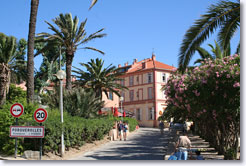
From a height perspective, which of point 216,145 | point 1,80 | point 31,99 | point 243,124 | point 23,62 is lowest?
point 216,145

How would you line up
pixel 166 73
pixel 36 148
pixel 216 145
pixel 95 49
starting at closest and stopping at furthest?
pixel 36 148 < pixel 216 145 < pixel 95 49 < pixel 166 73

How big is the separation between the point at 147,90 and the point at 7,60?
30694 millimetres

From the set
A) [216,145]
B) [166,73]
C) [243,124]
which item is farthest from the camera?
[166,73]

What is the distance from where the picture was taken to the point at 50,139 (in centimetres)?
1254

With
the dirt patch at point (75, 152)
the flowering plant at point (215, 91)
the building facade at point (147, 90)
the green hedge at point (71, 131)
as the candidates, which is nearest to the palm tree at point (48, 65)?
the green hedge at point (71, 131)

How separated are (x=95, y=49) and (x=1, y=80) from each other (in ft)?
21.3

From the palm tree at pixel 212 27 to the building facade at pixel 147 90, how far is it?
128ft

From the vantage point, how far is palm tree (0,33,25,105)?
21.2 meters

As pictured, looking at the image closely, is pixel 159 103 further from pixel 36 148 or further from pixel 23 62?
pixel 36 148

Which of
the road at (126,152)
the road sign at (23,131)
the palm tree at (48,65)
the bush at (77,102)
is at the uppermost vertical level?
the palm tree at (48,65)

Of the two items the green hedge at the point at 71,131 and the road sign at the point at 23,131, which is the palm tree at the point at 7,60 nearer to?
the green hedge at the point at 71,131

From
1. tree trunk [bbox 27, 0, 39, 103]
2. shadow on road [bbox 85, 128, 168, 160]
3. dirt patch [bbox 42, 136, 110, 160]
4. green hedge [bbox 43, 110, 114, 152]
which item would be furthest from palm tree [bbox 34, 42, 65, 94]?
shadow on road [bbox 85, 128, 168, 160]

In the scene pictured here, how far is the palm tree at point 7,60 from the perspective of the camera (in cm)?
2117

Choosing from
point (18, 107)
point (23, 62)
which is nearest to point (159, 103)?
point (23, 62)
